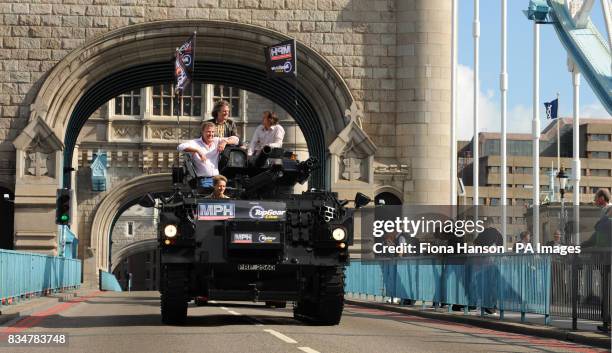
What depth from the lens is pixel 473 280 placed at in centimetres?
2102

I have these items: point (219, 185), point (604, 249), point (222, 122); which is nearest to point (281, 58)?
point (222, 122)

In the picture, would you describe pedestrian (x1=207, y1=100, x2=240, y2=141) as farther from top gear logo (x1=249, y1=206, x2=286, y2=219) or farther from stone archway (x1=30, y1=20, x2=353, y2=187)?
stone archway (x1=30, y1=20, x2=353, y2=187)

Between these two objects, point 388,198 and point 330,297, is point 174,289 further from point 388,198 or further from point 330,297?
point 388,198

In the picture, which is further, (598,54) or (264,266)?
(598,54)

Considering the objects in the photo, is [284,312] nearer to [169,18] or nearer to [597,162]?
[169,18]

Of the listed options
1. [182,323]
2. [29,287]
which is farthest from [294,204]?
[29,287]

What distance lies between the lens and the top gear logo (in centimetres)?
1636

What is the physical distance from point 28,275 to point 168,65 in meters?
11.3

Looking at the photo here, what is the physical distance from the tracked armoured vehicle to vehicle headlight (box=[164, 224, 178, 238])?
13mm

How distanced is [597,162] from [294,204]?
415 feet

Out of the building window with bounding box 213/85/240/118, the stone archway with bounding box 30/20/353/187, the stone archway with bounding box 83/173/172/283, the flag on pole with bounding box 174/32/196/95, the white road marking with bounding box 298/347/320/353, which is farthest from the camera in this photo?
the building window with bounding box 213/85/240/118

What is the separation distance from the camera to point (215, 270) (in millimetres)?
16312

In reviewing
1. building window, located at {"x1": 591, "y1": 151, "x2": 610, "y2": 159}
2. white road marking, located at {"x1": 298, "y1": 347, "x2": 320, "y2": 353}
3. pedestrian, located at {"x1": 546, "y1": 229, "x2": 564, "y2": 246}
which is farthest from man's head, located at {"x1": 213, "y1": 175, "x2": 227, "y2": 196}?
building window, located at {"x1": 591, "y1": 151, "x2": 610, "y2": 159}

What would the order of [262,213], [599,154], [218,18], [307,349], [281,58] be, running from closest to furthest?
[307,349]
[262,213]
[281,58]
[218,18]
[599,154]
